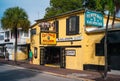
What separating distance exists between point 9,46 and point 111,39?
26.5m

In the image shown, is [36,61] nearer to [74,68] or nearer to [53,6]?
[74,68]

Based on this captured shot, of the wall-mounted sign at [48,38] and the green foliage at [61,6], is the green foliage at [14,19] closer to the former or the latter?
the wall-mounted sign at [48,38]

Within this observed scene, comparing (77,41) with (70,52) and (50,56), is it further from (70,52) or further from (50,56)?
(50,56)

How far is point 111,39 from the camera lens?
2242cm

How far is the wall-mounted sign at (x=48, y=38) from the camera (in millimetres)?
28891

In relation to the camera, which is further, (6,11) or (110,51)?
(6,11)

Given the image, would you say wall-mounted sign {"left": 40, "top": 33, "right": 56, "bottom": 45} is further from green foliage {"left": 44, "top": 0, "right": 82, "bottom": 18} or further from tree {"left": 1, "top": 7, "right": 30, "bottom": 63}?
green foliage {"left": 44, "top": 0, "right": 82, "bottom": 18}

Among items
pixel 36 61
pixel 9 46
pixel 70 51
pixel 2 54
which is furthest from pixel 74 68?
pixel 2 54

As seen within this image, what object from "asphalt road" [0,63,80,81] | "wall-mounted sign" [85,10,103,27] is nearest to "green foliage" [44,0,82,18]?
"wall-mounted sign" [85,10,103,27]

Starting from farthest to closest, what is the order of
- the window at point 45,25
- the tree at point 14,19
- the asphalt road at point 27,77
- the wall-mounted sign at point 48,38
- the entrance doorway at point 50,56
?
the tree at point 14,19
the entrance doorway at point 50,56
the window at point 45,25
the wall-mounted sign at point 48,38
the asphalt road at point 27,77

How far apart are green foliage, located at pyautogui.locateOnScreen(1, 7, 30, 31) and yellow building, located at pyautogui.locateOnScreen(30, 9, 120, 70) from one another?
3034 mm

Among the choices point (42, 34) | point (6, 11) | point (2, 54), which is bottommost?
point (2, 54)

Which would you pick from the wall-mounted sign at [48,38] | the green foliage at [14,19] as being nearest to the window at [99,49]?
the wall-mounted sign at [48,38]

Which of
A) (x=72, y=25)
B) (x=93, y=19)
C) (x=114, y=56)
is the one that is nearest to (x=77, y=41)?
(x=72, y=25)
